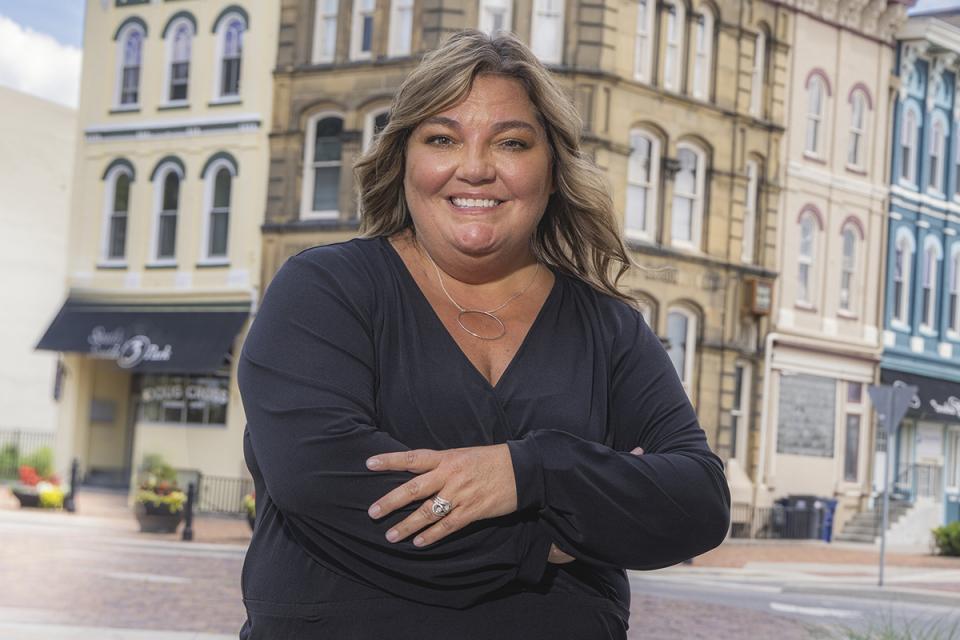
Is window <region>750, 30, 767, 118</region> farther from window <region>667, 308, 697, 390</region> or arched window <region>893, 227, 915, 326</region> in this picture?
arched window <region>893, 227, 915, 326</region>

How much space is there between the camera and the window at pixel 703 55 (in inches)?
1238

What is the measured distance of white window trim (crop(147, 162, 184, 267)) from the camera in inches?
1211

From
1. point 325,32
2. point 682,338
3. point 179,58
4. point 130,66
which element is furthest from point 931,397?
point 130,66

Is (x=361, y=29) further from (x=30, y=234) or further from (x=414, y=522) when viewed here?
(x=414, y=522)

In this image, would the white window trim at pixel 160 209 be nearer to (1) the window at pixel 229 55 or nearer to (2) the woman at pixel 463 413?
(1) the window at pixel 229 55

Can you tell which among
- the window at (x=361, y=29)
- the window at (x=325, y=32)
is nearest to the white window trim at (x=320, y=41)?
the window at (x=325, y=32)

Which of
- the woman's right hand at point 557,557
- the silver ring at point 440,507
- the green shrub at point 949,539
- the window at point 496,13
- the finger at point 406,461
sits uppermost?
the window at point 496,13

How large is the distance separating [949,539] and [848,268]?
940cm

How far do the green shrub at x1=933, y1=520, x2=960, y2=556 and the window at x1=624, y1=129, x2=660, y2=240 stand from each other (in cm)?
819

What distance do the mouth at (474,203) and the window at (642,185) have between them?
27.6 meters

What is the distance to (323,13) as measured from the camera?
2981 centimetres

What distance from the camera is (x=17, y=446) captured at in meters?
35.0

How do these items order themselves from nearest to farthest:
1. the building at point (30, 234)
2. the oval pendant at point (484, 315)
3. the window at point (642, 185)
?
the oval pendant at point (484, 315), the window at point (642, 185), the building at point (30, 234)

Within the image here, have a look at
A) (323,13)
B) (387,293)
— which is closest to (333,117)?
(323,13)
